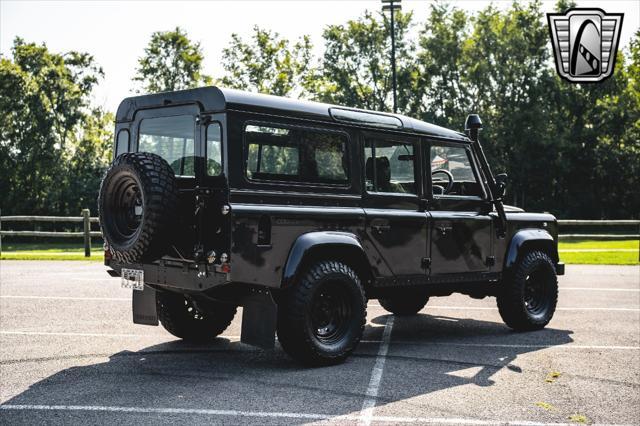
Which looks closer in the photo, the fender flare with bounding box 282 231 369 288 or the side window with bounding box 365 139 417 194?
the fender flare with bounding box 282 231 369 288

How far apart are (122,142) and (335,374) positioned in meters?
2.84

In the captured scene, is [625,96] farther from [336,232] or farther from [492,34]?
[336,232]

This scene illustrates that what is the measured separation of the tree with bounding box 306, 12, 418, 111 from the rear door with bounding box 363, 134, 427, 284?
42.7 m

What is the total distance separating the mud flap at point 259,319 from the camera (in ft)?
19.5

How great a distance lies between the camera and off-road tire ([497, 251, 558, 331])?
27.2 feet

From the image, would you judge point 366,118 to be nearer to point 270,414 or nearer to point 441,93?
point 270,414

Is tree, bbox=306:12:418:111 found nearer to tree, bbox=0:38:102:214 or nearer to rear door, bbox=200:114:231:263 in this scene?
tree, bbox=0:38:102:214

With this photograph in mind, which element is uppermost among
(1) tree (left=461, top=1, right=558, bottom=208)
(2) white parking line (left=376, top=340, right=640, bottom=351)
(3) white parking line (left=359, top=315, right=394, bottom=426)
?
(1) tree (left=461, top=1, right=558, bottom=208)

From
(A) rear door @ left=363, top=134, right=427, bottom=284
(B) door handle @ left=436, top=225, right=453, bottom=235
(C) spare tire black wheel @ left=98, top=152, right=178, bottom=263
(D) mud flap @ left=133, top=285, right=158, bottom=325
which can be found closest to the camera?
(C) spare tire black wheel @ left=98, top=152, right=178, bottom=263

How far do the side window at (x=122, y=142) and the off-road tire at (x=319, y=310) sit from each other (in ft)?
6.64

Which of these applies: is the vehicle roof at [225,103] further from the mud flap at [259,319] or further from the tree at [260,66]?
the tree at [260,66]

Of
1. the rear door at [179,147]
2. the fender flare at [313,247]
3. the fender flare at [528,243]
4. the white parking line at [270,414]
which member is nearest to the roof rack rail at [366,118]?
the fender flare at [313,247]

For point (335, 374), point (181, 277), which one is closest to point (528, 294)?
point (335, 374)

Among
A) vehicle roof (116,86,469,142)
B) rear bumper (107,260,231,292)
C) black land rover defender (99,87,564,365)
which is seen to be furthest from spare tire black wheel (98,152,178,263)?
vehicle roof (116,86,469,142)
